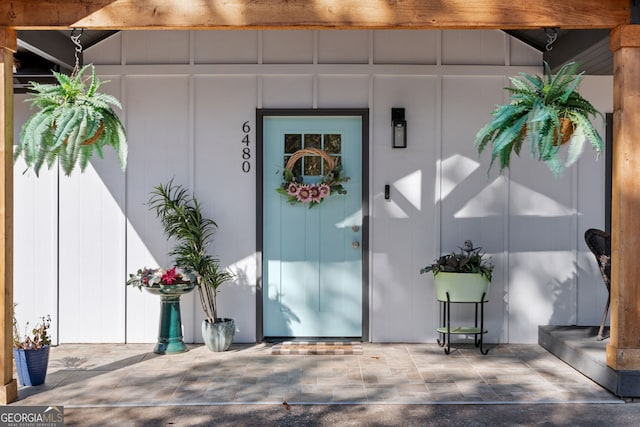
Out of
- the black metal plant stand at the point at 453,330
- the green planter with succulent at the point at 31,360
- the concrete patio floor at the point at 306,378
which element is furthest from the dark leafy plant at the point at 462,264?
the green planter with succulent at the point at 31,360

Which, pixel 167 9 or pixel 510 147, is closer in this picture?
pixel 510 147

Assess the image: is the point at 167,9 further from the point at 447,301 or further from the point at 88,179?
the point at 447,301

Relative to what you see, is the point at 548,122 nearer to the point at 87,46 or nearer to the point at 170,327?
the point at 170,327

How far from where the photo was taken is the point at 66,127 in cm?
355

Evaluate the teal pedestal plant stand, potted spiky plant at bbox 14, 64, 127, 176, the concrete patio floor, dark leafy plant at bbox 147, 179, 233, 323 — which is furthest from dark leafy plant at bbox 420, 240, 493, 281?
potted spiky plant at bbox 14, 64, 127, 176

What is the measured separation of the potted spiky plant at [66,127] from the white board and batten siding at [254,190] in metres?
2.02

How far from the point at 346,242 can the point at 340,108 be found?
3.77 feet

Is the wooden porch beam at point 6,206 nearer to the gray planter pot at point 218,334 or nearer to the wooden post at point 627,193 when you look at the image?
the gray planter pot at point 218,334

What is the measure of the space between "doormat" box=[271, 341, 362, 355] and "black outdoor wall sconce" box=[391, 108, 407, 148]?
5.69 feet

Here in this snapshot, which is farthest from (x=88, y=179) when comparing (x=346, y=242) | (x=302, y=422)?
(x=302, y=422)

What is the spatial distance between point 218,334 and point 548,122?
3.12 meters

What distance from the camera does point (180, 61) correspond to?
5.77 m

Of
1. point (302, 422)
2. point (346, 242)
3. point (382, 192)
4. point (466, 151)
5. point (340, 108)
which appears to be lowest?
point (302, 422)

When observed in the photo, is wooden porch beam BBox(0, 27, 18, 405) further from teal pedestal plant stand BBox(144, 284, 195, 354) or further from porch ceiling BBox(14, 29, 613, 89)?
teal pedestal plant stand BBox(144, 284, 195, 354)
